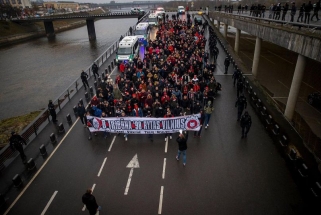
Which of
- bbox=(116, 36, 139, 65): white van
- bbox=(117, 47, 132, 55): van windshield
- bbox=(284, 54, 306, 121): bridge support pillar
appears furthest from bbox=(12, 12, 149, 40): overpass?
bbox=(284, 54, 306, 121): bridge support pillar

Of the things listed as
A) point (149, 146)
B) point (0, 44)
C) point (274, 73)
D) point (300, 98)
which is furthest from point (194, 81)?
point (0, 44)

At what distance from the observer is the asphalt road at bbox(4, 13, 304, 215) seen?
29.4 feet

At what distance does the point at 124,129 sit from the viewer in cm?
1293

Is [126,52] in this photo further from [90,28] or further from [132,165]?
[90,28]

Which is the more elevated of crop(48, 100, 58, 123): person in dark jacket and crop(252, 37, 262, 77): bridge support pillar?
crop(252, 37, 262, 77): bridge support pillar

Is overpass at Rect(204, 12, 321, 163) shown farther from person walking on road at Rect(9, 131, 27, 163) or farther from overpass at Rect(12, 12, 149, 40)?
overpass at Rect(12, 12, 149, 40)

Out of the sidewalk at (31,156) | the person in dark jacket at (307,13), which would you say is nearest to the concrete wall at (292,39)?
the person in dark jacket at (307,13)

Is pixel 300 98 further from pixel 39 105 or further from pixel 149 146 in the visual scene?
pixel 39 105

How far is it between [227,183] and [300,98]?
1425 cm

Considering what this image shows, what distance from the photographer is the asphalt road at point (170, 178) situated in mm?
Answer: 8961

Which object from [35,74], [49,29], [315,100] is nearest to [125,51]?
[35,74]

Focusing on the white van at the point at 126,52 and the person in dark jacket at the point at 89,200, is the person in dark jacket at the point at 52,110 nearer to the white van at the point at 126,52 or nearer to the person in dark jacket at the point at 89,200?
the person in dark jacket at the point at 89,200

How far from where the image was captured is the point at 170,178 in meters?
10.3

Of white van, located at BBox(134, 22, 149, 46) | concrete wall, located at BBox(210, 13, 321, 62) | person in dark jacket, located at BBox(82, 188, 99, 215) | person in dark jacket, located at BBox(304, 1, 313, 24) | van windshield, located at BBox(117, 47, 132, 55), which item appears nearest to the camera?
person in dark jacket, located at BBox(82, 188, 99, 215)
